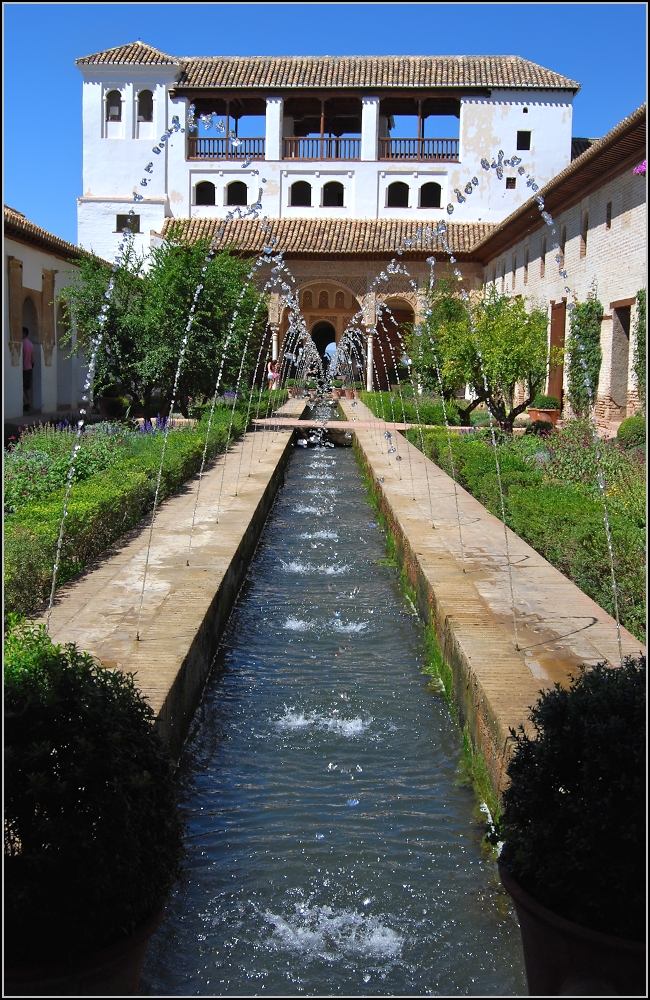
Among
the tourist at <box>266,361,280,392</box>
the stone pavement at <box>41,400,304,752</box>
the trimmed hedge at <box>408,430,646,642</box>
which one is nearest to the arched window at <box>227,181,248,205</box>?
the tourist at <box>266,361,280,392</box>

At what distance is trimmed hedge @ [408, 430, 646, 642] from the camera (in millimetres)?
5871

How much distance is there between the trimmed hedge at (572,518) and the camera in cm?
587

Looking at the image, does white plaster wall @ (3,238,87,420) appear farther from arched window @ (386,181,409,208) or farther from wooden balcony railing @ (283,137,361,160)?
arched window @ (386,181,409,208)

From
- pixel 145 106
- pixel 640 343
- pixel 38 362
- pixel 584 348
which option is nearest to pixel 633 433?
pixel 640 343

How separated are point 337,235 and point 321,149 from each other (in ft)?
11.6

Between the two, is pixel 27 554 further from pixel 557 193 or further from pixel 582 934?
pixel 557 193

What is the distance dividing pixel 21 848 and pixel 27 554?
3.33 m

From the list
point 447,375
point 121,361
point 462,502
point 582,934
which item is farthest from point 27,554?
point 447,375

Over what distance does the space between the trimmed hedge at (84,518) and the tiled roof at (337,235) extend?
21.1m

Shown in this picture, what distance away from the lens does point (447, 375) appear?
1662cm

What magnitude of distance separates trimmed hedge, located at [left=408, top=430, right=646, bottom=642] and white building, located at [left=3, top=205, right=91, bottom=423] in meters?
9.33

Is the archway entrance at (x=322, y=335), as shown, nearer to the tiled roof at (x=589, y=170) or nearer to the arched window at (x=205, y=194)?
the arched window at (x=205, y=194)

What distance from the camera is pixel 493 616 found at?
524 cm

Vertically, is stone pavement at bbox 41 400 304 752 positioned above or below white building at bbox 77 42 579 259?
below
